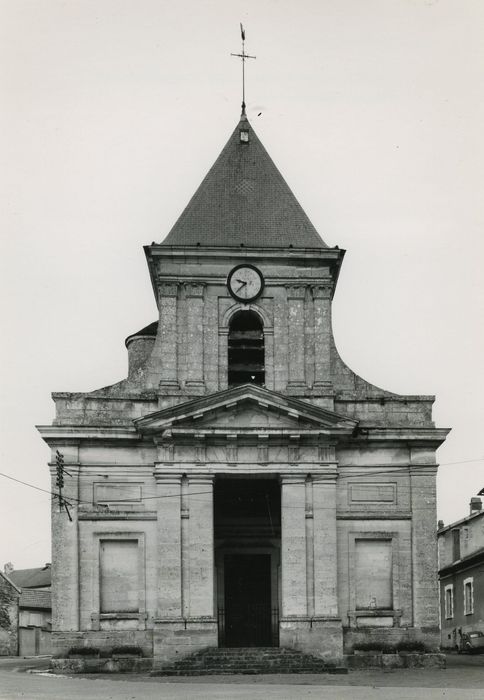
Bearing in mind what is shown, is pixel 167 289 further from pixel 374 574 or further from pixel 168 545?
pixel 374 574

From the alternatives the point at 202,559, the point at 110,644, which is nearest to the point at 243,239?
the point at 202,559

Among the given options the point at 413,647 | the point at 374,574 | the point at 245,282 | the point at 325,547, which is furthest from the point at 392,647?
the point at 245,282

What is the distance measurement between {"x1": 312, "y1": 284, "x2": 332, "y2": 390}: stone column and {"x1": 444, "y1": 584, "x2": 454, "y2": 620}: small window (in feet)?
64.0

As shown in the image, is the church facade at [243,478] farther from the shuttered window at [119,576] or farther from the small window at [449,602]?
the small window at [449,602]

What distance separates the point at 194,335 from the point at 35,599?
25536 millimetres

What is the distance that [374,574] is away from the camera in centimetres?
2911

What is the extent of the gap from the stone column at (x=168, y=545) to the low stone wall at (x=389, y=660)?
4.39m

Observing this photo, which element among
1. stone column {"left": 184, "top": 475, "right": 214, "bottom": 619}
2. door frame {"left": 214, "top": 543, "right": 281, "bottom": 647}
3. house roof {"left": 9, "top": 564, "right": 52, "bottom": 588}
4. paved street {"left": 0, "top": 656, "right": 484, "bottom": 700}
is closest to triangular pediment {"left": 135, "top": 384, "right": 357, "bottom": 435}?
stone column {"left": 184, "top": 475, "right": 214, "bottom": 619}

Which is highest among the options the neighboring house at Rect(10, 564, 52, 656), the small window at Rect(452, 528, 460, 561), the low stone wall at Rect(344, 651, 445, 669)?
the small window at Rect(452, 528, 460, 561)

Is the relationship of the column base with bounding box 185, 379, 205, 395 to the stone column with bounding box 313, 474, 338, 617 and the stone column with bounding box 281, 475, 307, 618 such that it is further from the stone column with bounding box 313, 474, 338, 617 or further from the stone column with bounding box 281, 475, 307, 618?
the stone column with bounding box 313, 474, 338, 617

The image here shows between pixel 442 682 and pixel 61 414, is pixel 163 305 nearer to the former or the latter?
pixel 61 414

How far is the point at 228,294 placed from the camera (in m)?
30.0

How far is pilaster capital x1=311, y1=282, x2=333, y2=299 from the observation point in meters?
30.1

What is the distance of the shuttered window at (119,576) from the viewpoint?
28.5 metres
